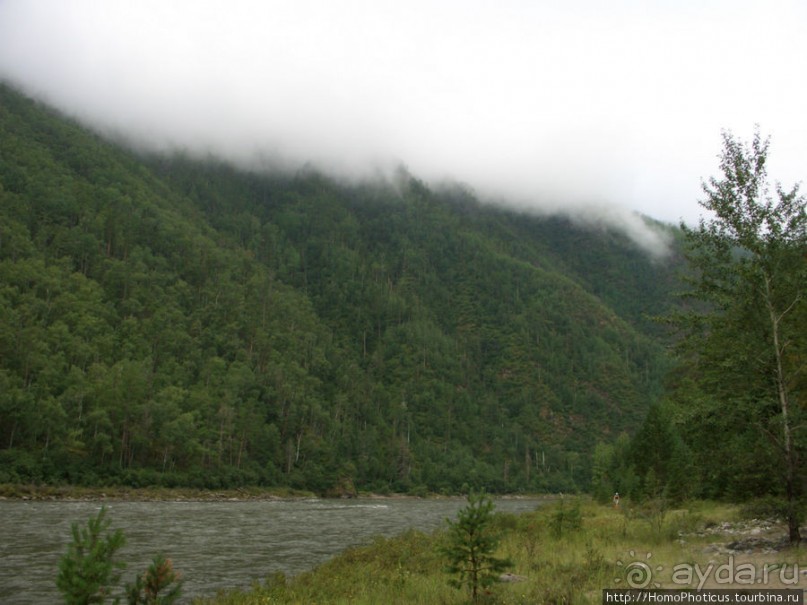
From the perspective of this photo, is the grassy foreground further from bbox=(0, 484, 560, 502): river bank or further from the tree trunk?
bbox=(0, 484, 560, 502): river bank

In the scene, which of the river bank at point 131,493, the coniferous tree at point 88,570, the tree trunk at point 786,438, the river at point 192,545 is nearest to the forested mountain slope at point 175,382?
the river bank at point 131,493

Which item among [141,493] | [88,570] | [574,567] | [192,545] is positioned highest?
[88,570]

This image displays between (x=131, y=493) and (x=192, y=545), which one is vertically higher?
(x=192, y=545)

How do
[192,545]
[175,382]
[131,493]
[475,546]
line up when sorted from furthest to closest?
[175,382] → [131,493] → [192,545] → [475,546]

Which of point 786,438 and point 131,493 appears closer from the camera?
point 786,438

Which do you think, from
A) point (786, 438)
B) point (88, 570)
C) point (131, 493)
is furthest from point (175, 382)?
point (88, 570)

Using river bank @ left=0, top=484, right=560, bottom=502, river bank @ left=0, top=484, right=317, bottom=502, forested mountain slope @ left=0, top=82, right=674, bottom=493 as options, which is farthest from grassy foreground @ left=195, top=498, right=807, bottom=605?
forested mountain slope @ left=0, top=82, right=674, bottom=493

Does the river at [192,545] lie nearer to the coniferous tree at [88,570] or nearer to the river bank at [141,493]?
the coniferous tree at [88,570]

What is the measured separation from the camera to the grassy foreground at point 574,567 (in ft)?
Result: 45.4

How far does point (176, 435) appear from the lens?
10275cm

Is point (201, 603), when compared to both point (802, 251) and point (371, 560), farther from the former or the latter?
point (802, 251)

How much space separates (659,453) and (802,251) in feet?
131

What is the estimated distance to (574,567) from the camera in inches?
660

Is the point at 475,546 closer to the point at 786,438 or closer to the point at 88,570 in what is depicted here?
the point at 88,570
